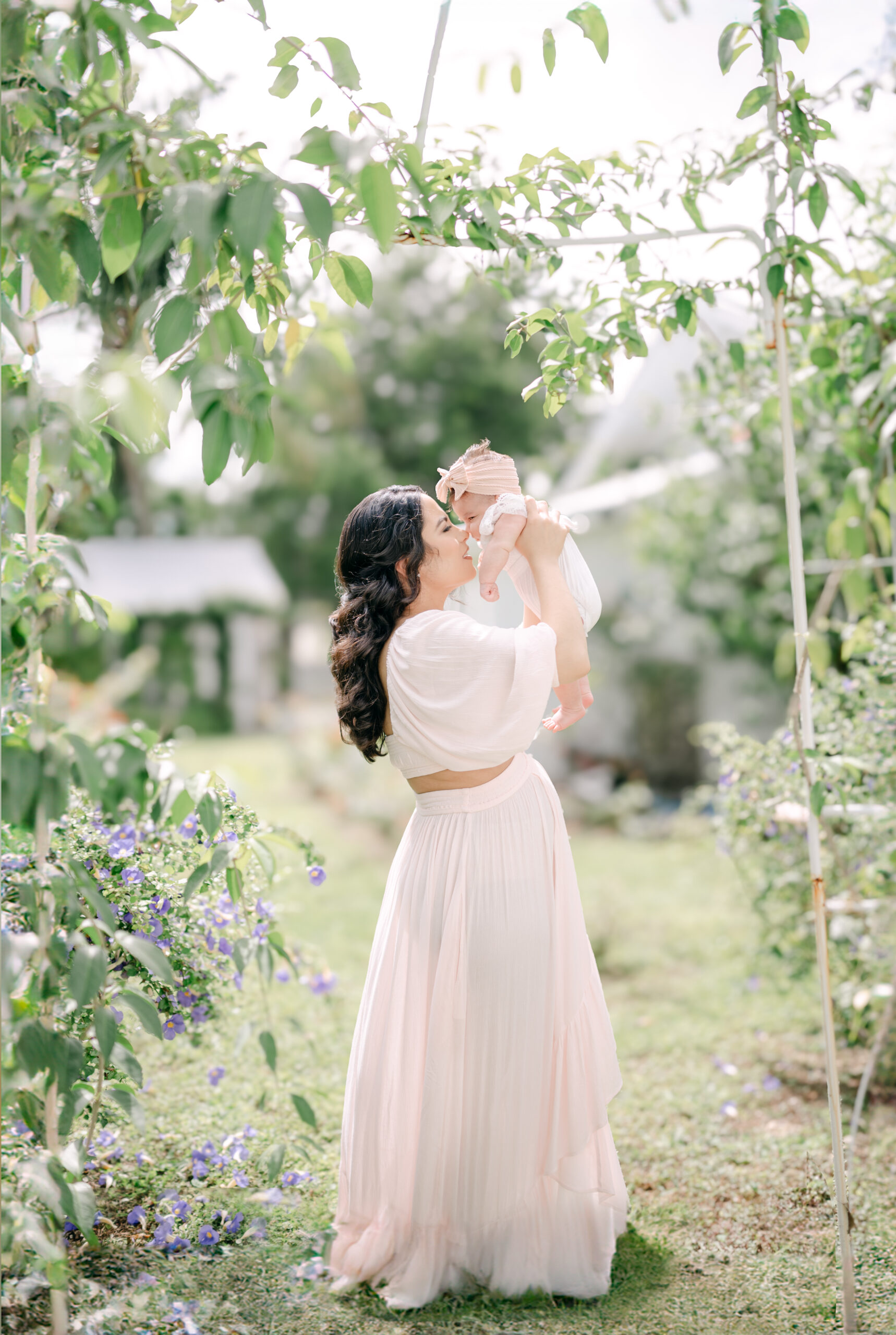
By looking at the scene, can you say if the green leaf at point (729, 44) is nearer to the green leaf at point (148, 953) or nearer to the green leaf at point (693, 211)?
the green leaf at point (693, 211)

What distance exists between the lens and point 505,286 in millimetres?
2773

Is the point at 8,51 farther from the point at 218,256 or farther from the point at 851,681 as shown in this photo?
the point at 851,681

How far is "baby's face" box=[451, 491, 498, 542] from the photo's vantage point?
2.38m

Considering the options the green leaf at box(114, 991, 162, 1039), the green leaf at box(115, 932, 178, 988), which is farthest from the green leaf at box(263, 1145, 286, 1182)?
the green leaf at box(115, 932, 178, 988)

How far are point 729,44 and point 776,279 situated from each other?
0.49 metres

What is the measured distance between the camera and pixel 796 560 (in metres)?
2.33

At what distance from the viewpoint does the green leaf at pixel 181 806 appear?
168cm

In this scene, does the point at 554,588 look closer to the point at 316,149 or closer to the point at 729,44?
the point at 316,149

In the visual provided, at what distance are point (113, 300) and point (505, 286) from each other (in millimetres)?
1460

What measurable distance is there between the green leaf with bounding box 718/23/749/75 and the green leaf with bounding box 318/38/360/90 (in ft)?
2.90

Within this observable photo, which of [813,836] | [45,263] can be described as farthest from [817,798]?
[45,263]

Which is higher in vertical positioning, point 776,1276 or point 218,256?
point 218,256

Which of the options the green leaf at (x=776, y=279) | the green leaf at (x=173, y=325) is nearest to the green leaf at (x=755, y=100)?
the green leaf at (x=776, y=279)

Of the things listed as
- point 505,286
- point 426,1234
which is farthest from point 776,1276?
point 505,286
